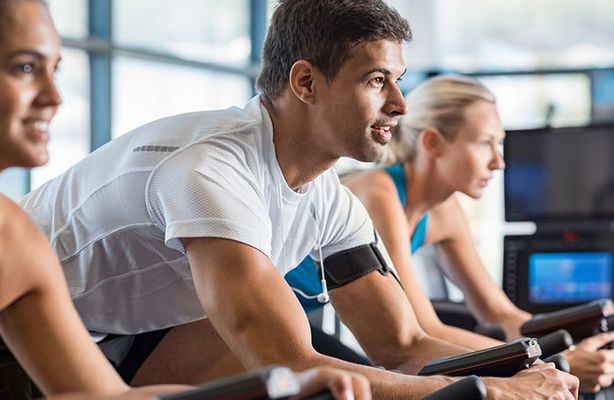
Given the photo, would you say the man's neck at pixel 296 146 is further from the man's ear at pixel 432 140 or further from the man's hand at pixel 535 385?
the man's ear at pixel 432 140

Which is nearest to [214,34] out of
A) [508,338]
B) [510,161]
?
[510,161]

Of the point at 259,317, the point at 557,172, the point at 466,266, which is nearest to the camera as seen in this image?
the point at 259,317

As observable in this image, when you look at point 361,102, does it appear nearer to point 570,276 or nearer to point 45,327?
point 45,327

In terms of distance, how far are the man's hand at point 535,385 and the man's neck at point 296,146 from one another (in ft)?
1.88

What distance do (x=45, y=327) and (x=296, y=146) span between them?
923mm

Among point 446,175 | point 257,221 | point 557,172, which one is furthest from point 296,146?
point 557,172

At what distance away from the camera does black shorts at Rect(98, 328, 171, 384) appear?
7.56ft

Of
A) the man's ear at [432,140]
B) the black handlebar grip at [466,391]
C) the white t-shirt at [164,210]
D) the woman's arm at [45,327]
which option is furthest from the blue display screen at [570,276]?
the woman's arm at [45,327]

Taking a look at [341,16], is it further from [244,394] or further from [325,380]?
[244,394]

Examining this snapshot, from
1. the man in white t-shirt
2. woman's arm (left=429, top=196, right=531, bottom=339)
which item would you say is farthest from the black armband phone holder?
woman's arm (left=429, top=196, right=531, bottom=339)

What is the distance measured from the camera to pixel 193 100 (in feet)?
20.6

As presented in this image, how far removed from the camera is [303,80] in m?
2.28

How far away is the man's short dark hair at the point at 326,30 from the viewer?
2248 mm

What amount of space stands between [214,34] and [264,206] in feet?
14.8
